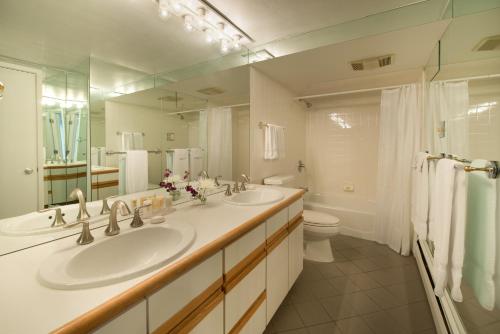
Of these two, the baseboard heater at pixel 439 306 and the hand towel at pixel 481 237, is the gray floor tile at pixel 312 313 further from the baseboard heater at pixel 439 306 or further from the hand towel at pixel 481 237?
the hand towel at pixel 481 237

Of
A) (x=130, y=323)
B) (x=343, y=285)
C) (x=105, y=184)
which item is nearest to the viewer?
(x=130, y=323)

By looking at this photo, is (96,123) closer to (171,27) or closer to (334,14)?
(171,27)

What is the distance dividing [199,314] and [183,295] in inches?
5.5

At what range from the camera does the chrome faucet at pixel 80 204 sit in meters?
1.01

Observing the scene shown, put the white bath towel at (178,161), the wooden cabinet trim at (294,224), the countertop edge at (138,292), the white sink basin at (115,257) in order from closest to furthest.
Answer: the countertop edge at (138,292) < the white sink basin at (115,257) < the white bath towel at (178,161) < the wooden cabinet trim at (294,224)

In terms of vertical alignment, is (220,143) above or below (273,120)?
below

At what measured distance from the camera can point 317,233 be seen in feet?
7.22

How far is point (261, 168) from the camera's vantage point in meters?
2.39

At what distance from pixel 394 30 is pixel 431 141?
131 centimetres

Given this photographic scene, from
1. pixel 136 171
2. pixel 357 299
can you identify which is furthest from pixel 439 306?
pixel 136 171

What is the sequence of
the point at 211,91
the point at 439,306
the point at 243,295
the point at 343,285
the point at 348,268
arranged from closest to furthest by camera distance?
the point at 243,295, the point at 439,306, the point at 343,285, the point at 211,91, the point at 348,268

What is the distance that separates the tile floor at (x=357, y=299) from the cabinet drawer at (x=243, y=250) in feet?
2.31

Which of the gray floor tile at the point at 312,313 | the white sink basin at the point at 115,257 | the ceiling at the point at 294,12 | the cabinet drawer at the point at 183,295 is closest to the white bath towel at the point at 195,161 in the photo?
the white sink basin at the point at 115,257

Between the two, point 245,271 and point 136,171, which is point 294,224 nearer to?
point 245,271
